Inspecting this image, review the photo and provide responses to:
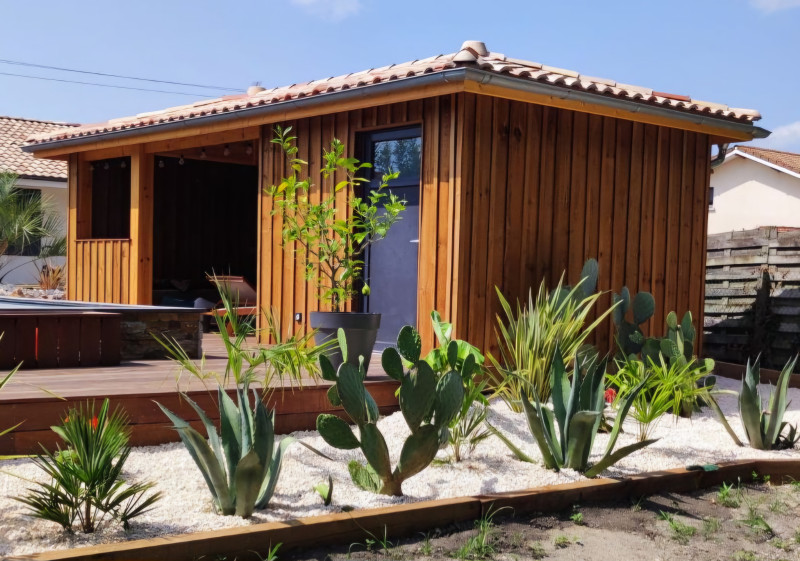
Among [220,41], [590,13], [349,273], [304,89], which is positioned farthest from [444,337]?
[220,41]

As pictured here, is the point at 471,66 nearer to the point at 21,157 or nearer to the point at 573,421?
the point at 573,421

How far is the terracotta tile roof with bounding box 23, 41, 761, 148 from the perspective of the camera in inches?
295

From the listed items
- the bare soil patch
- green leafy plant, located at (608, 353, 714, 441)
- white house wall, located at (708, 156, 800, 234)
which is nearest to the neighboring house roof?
white house wall, located at (708, 156, 800, 234)

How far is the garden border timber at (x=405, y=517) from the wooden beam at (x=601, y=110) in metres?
3.32

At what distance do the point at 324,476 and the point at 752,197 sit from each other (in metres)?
26.1

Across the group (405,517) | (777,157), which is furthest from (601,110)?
(777,157)

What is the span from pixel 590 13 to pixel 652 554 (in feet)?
21.7

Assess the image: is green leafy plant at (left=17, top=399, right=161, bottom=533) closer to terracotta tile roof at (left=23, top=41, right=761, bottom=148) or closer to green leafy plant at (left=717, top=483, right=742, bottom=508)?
green leafy plant at (left=717, top=483, right=742, bottom=508)

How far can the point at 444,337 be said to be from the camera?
650 cm

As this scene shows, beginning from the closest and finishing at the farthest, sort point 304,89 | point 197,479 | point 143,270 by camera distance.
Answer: point 197,479, point 304,89, point 143,270

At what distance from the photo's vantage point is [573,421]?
5430 millimetres

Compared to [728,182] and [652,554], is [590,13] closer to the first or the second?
[652,554]

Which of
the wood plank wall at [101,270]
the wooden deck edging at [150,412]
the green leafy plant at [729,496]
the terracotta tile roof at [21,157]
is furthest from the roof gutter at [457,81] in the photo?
the terracotta tile roof at [21,157]

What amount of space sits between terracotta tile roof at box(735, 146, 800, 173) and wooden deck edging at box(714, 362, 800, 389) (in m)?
18.3
